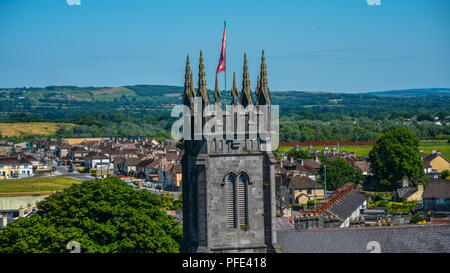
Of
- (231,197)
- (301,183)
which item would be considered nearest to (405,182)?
(301,183)

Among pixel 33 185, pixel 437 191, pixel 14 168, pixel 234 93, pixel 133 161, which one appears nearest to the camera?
pixel 234 93

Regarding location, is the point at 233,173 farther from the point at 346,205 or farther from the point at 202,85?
the point at 346,205

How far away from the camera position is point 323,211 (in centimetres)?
4869

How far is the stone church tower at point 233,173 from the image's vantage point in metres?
27.2

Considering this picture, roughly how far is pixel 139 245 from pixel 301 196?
183 ft

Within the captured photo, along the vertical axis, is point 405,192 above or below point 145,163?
below

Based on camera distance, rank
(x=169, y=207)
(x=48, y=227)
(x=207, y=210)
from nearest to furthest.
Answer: (x=207, y=210), (x=48, y=227), (x=169, y=207)

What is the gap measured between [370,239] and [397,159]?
7704cm

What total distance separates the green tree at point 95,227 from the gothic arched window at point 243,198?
1174 centimetres

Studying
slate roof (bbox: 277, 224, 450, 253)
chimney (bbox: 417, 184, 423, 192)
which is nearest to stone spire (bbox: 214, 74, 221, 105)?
slate roof (bbox: 277, 224, 450, 253)

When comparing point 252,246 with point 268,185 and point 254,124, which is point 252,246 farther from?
point 254,124

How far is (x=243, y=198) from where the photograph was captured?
2762 centimetres

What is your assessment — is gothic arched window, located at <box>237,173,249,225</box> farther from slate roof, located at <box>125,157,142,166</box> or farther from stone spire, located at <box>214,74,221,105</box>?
slate roof, located at <box>125,157,142,166</box>
